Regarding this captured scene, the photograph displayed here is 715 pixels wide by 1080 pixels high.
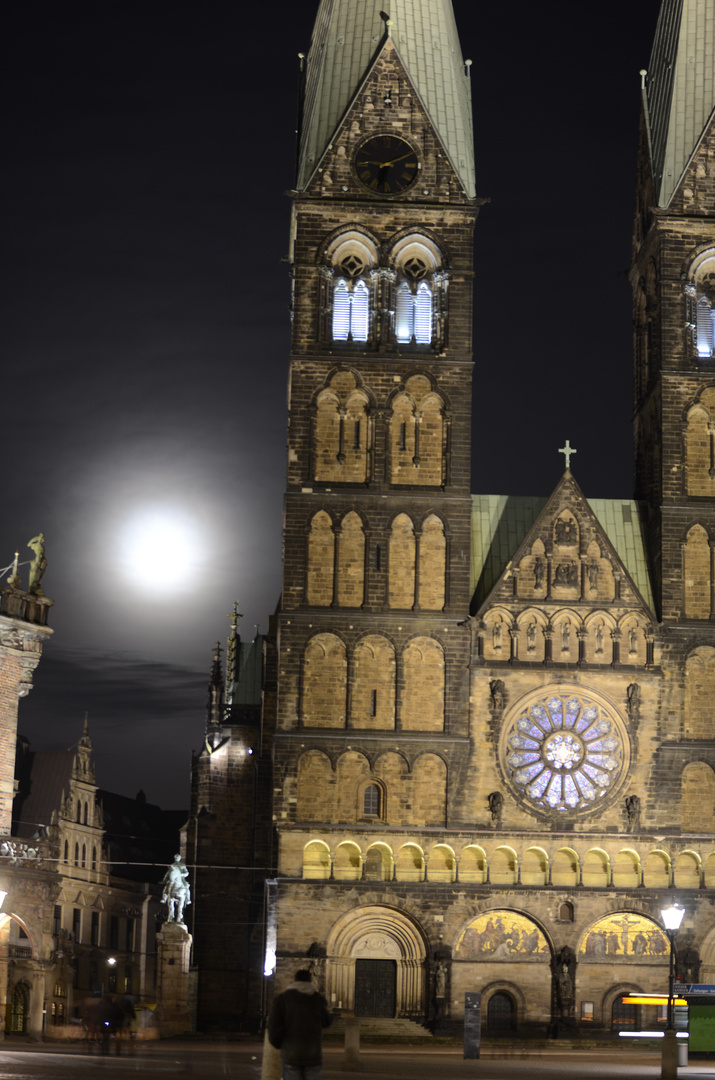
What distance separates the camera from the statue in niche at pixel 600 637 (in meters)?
48.8

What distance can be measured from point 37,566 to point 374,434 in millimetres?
11777

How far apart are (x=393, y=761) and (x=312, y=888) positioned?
4370 mm

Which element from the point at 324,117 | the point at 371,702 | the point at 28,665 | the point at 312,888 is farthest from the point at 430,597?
the point at 324,117

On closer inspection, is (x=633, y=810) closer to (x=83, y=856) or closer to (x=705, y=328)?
(x=705, y=328)

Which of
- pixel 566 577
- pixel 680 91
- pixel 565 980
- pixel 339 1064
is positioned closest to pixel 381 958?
pixel 565 980

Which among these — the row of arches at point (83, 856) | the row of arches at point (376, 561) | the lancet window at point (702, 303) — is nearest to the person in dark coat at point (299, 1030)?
the row of arches at point (376, 561)

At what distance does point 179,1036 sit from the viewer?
156 ft

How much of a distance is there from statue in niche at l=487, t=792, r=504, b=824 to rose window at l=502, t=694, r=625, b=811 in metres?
0.82

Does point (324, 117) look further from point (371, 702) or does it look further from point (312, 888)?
point (312, 888)

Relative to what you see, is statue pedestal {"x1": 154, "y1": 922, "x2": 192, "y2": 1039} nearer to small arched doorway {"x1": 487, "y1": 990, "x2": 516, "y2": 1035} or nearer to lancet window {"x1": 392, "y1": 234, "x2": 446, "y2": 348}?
small arched doorway {"x1": 487, "y1": 990, "x2": 516, "y2": 1035}

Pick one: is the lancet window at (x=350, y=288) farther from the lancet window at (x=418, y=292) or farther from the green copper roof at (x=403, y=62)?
the green copper roof at (x=403, y=62)

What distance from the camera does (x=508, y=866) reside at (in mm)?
47188

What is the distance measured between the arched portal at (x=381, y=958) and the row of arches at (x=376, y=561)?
9197mm

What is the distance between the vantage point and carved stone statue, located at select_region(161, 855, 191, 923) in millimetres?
49969
